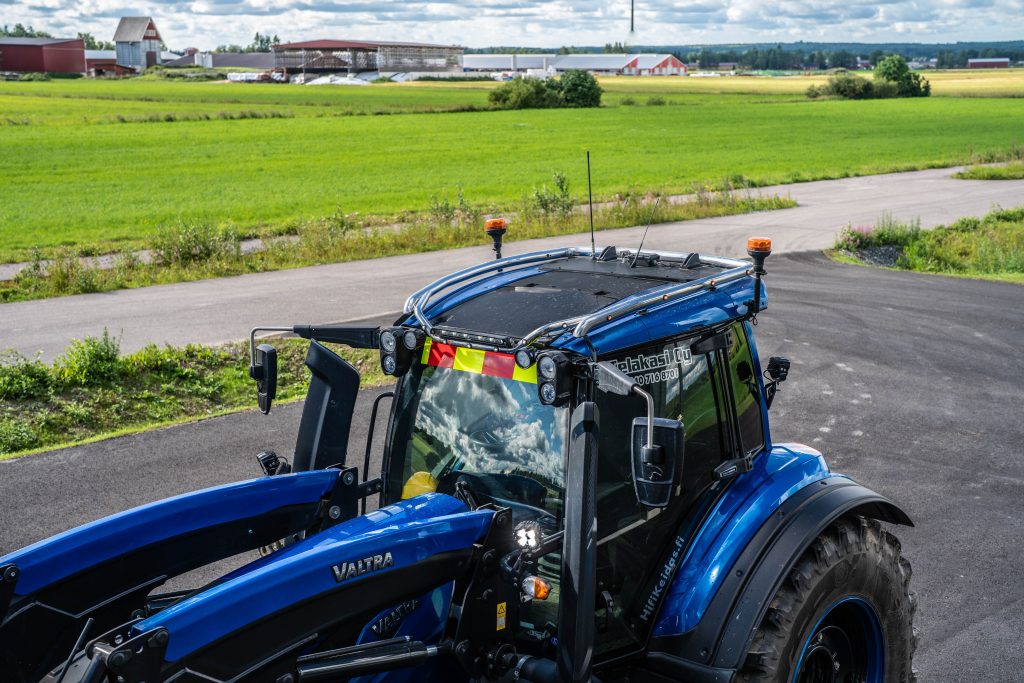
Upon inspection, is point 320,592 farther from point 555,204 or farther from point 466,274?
point 555,204

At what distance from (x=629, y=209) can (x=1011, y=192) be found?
15448 mm

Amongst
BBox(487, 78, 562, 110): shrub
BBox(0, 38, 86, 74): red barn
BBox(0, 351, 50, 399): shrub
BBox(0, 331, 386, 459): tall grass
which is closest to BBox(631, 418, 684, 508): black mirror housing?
BBox(0, 331, 386, 459): tall grass

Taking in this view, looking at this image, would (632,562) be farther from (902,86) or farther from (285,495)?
(902,86)

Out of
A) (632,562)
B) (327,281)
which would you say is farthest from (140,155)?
(632,562)

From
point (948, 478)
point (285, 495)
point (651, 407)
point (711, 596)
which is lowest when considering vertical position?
point (948, 478)

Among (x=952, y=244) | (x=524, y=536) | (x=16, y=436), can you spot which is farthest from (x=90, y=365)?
(x=952, y=244)

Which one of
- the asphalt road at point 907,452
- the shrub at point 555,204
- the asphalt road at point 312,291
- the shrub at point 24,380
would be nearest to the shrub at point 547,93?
the asphalt road at point 312,291

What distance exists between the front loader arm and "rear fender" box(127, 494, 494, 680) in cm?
58

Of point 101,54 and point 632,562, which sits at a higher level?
point 101,54

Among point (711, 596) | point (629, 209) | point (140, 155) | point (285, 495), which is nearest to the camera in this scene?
point (711, 596)

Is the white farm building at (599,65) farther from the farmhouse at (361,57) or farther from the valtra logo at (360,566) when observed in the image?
the valtra logo at (360,566)

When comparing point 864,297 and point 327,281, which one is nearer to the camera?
point 864,297

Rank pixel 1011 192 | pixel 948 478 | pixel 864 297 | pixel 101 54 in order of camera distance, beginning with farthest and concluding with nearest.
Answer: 1. pixel 101 54
2. pixel 1011 192
3. pixel 864 297
4. pixel 948 478

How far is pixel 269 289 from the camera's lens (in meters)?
19.5
